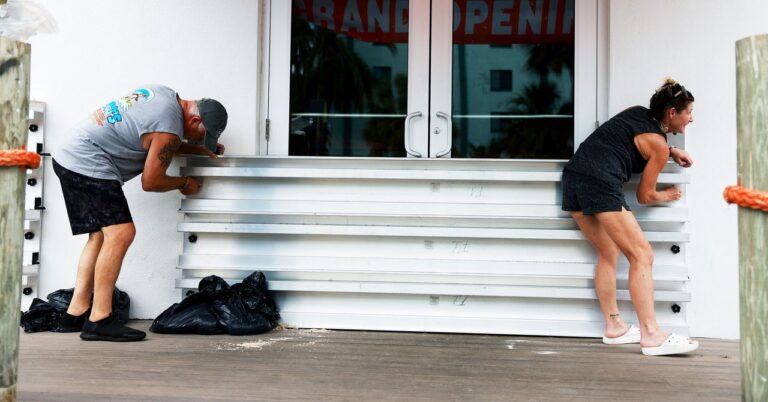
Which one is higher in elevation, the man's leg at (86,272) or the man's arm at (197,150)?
the man's arm at (197,150)

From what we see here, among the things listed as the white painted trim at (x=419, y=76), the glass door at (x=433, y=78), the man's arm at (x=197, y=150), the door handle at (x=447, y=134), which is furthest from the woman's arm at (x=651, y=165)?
the man's arm at (x=197, y=150)

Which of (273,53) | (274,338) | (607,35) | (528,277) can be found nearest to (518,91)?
(607,35)

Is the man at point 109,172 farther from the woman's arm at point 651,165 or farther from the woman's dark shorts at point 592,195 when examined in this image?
the woman's arm at point 651,165

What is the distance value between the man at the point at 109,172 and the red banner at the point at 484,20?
1486mm

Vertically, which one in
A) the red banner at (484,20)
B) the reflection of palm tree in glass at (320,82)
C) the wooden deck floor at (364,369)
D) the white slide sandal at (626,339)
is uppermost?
the red banner at (484,20)

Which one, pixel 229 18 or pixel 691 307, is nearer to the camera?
pixel 691 307

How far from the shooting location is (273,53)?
4938 millimetres

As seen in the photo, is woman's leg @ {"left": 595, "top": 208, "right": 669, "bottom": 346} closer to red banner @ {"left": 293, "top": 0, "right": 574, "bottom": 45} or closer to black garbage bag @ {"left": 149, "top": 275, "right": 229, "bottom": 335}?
red banner @ {"left": 293, "top": 0, "right": 574, "bottom": 45}

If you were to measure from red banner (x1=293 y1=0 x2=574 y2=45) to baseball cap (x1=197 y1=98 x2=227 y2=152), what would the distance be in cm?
115

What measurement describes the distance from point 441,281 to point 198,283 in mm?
1627

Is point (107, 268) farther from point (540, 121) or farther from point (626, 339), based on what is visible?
point (626, 339)

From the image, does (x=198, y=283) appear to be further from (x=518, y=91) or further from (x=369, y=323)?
(x=518, y=91)

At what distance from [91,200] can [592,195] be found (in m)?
3.02

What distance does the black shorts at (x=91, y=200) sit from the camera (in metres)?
4.07
